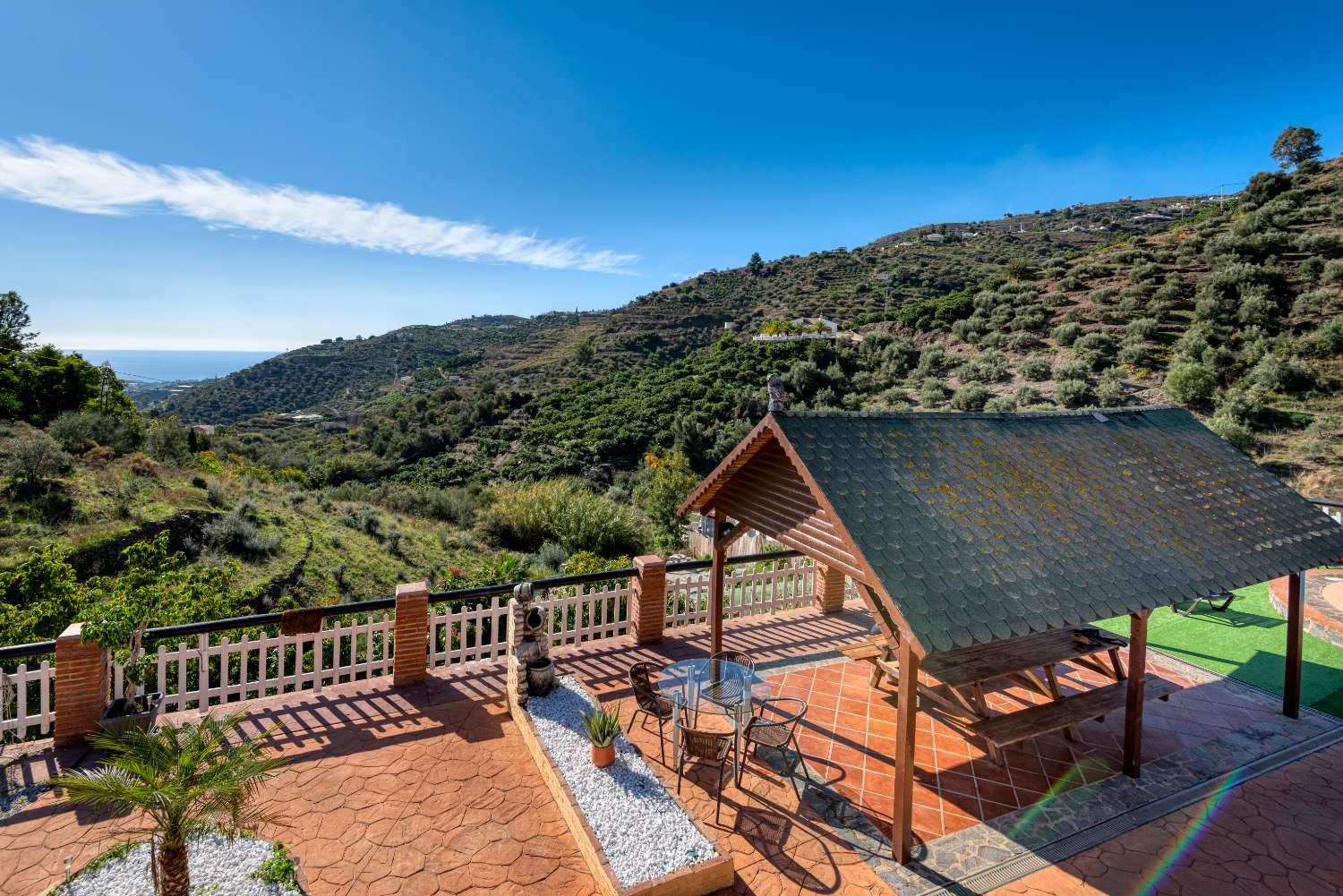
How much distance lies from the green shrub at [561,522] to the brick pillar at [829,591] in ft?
31.5

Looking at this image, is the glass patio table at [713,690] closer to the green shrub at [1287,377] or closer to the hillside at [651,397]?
the hillside at [651,397]

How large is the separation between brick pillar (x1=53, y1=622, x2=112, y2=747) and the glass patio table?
539cm

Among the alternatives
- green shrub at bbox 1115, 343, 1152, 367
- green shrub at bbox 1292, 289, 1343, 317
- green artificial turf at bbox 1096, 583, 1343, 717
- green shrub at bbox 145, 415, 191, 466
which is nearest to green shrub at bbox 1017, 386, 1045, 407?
green shrub at bbox 1115, 343, 1152, 367

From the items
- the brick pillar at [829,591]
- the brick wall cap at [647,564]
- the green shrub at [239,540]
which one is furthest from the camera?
the green shrub at [239,540]

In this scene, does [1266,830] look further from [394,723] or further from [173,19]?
[173,19]

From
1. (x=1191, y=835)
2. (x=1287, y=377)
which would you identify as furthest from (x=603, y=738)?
(x=1287, y=377)

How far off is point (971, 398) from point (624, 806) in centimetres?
3084

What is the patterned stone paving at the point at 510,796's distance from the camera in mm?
4254

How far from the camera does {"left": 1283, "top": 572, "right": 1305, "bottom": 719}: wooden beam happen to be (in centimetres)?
630

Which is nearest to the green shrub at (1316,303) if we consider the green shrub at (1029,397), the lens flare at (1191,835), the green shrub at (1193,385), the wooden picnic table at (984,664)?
the green shrub at (1193,385)

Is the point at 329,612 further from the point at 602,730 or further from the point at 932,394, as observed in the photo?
the point at 932,394

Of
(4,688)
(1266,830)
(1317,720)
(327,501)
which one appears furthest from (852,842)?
(327,501)

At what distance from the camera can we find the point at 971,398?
30266mm

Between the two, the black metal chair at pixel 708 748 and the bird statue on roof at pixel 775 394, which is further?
the bird statue on roof at pixel 775 394
